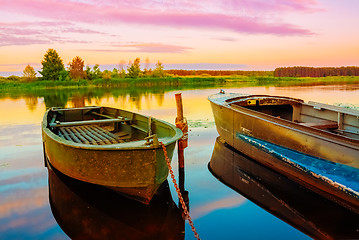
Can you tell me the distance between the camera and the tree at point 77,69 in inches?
2312

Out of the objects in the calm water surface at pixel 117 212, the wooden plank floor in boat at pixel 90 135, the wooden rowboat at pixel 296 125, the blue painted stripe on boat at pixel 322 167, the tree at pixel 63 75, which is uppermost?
the tree at pixel 63 75

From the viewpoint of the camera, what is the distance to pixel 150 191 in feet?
17.0

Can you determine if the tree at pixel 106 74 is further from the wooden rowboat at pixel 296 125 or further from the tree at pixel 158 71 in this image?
the wooden rowboat at pixel 296 125

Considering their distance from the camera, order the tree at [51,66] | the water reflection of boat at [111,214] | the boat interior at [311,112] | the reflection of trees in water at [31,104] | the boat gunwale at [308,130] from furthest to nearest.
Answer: the tree at [51,66]
the reflection of trees in water at [31,104]
the boat interior at [311,112]
the boat gunwale at [308,130]
the water reflection of boat at [111,214]

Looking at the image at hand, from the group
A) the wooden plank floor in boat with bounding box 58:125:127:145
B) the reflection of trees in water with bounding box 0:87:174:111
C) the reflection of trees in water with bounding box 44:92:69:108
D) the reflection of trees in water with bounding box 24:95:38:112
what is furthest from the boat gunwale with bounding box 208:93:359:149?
the reflection of trees in water with bounding box 44:92:69:108

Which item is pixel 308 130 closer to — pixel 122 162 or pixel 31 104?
pixel 122 162

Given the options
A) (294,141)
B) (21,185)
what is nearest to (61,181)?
(21,185)

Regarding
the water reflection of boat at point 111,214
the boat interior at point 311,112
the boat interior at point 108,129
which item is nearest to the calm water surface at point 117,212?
the water reflection of boat at point 111,214

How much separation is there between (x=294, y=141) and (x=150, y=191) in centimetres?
340

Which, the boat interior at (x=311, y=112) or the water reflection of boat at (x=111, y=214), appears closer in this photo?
the water reflection of boat at (x=111, y=214)

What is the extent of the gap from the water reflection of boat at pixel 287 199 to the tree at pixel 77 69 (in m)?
55.8

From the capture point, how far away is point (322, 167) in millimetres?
5598

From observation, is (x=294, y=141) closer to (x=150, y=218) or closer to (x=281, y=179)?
(x=281, y=179)

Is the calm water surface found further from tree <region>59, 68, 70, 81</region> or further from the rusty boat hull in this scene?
tree <region>59, 68, 70, 81</region>
